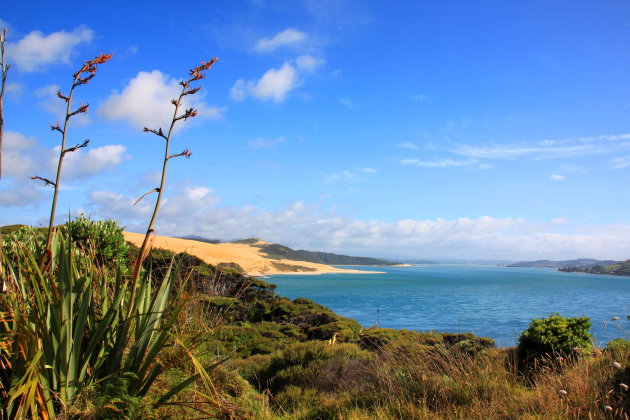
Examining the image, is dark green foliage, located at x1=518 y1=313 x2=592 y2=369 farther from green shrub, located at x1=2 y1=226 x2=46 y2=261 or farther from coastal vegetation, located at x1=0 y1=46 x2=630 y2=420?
green shrub, located at x1=2 y1=226 x2=46 y2=261

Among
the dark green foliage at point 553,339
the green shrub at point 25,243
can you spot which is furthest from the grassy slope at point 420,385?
the green shrub at point 25,243

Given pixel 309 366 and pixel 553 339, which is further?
pixel 309 366

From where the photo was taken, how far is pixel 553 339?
8617 mm

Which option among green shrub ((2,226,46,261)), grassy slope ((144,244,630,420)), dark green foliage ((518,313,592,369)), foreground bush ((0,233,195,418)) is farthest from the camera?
dark green foliage ((518,313,592,369))

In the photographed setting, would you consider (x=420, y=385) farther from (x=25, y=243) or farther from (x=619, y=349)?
(x=25, y=243)

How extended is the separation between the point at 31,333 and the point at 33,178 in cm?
138

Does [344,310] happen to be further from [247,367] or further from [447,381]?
[447,381]

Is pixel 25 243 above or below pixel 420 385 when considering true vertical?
above

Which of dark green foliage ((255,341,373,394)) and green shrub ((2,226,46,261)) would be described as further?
dark green foliage ((255,341,373,394))

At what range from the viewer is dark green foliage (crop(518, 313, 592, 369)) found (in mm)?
8445

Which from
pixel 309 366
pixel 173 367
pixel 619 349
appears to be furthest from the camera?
pixel 309 366

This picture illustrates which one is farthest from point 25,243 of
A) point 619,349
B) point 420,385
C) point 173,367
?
point 619,349

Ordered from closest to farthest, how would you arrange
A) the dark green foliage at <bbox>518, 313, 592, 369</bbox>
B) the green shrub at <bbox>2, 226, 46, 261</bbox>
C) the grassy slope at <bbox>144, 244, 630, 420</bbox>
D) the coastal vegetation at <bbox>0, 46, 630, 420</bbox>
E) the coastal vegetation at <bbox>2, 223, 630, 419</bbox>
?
Answer: 1. the coastal vegetation at <bbox>0, 46, 630, 420</bbox>
2. the coastal vegetation at <bbox>2, 223, 630, 419</bbox>
3. the grassy slope at <bbox>144, 244, 630, 420</bbox>
4. the green shrub at <bbox>2, 226, 46, 261</bbox>
5. the dark green foliage at <bbox>518, 313, 592, 369</bbox>

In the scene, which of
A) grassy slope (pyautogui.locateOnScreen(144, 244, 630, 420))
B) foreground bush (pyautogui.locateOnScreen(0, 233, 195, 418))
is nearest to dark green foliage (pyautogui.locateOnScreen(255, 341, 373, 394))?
grassy slope (pyautogui.locateOnScreen(144, 244, 630, 420))
